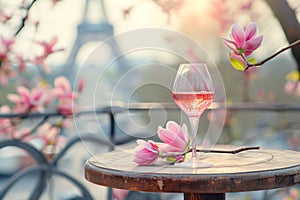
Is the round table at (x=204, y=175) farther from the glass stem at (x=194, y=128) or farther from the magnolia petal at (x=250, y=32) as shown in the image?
the magnolia petal at (x=250, y=32)

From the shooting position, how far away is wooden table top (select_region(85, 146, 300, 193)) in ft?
3.42

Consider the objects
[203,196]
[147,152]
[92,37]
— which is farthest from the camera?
[92,37]

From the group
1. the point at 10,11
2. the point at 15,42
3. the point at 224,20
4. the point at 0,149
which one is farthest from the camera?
the point at 224,20

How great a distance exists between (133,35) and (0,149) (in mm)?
886

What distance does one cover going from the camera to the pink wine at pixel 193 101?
1.21 metres

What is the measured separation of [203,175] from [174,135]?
129 mm

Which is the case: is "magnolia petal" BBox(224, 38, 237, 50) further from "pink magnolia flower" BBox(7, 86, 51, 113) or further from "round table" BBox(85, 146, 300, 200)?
"pink magnolia flower" BBox(7, 86, 51, 113)

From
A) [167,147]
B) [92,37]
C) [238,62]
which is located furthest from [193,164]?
[92,37]

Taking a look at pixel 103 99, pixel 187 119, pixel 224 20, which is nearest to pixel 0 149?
pixel 103 99

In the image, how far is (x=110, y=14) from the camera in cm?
250

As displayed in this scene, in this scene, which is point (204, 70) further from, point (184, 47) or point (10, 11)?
point (10, 11)

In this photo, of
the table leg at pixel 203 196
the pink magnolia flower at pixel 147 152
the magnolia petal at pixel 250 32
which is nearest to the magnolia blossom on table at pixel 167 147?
the pink magnolia flower at pixel 147 152

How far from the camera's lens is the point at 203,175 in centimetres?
105

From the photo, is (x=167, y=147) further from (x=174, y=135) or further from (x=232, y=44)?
(x=232, y=44)
